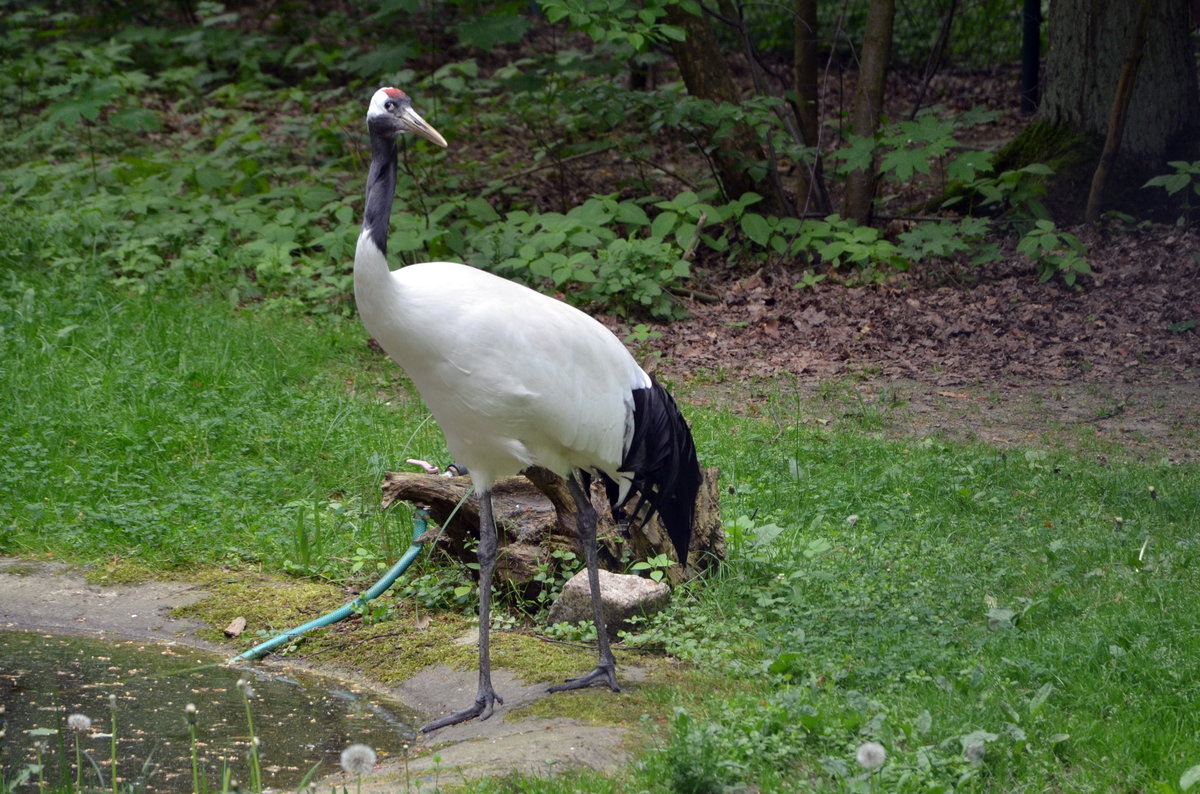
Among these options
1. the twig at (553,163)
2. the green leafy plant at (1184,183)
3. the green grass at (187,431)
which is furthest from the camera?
the twig at (553,163)

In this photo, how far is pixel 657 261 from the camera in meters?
8.21

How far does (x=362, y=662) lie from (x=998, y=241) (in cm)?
609

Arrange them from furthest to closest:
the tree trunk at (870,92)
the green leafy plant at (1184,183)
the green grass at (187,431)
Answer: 1. the tree trunk at (870,92)
2. the green leafy plant at (1184,183)
3. the green grass at (187,431)

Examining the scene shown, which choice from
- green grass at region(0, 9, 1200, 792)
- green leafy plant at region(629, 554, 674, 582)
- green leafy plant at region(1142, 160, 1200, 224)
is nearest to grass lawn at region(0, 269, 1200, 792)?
green grass at region(0, 9, 1200, 792)

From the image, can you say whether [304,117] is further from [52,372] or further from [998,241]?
[998,241]

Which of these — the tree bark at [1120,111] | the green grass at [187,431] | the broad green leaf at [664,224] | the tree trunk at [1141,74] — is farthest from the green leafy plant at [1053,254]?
the green grass at [187,431]

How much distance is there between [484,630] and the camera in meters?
3.80

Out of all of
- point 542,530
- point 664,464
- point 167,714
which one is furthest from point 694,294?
point 167,714

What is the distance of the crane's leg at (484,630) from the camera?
369 centimetres

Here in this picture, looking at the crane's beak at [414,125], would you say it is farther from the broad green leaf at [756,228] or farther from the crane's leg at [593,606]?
the broad green leaf at [756,228]

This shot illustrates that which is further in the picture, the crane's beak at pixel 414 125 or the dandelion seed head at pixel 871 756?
the crane's beak at pixel 414 125

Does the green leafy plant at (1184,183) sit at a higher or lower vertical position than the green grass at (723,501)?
higher

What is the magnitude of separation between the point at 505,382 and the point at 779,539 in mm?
1430

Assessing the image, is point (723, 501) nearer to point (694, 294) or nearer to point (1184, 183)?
point (694, 294)
